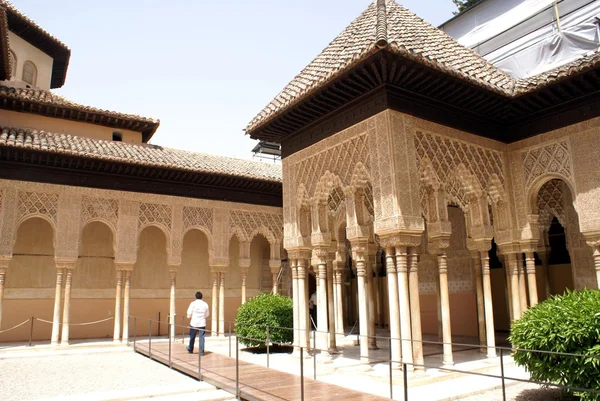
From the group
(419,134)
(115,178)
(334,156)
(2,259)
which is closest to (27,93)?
(115,178)

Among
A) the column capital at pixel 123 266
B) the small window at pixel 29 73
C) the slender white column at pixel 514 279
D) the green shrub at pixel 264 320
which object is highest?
the small window at pixel 29 73

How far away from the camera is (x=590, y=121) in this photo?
29.3 ft

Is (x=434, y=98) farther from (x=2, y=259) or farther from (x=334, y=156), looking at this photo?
(x=2, y=259)

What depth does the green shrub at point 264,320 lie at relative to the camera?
38.0ft

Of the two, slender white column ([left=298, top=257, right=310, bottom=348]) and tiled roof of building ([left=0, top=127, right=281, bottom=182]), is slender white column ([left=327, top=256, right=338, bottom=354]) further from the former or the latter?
tiled roof of building ([left=0, top=127, right=281, bottom=182])

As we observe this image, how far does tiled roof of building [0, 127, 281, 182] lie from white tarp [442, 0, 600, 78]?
303 inches

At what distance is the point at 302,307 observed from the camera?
1048 centimetres

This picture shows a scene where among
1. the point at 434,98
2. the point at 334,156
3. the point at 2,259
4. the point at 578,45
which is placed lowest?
the point at 2,259

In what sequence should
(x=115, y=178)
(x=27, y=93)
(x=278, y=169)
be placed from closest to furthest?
1. (x=115, y=178)
2. (x=27, y=93)
3. (x=278, y=169)

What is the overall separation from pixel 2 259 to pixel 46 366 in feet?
11.6

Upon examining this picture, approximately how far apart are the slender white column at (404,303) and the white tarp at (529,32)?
7355 mm

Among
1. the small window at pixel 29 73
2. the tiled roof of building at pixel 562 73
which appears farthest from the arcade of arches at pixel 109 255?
the tiled roof of building at pixel 562 73

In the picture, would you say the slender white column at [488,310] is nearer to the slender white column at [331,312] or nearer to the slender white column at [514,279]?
the slender white column at [514,279]

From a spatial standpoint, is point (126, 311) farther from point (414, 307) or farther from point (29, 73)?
point (29, 73)
